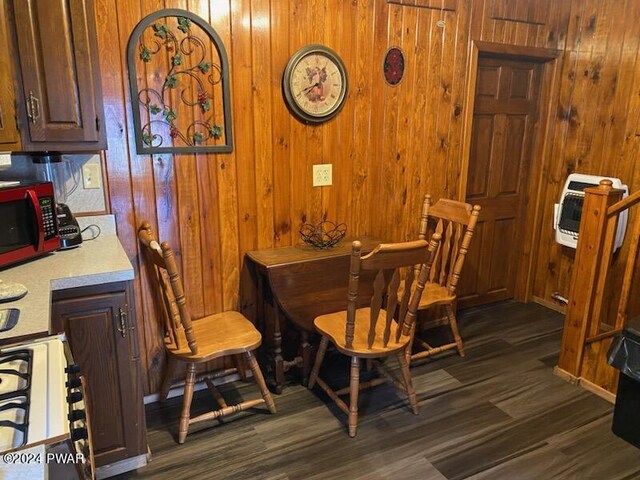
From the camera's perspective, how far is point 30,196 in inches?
70.7

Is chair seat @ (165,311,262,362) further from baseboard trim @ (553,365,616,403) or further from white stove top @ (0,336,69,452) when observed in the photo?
baseboard trim @ (553,365,616,403)

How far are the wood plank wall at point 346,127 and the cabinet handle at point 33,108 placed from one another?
0.39 metres

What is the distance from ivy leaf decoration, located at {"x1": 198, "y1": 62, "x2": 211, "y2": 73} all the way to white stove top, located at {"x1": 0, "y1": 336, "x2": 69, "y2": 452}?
59.1 inches

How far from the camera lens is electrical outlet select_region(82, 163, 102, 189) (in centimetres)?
214

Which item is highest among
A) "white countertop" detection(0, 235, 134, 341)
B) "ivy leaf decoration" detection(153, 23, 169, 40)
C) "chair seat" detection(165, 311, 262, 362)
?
"ivy leaf decoration" detection(153, 23, 169, 40)

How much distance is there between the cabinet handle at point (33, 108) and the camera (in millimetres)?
1727

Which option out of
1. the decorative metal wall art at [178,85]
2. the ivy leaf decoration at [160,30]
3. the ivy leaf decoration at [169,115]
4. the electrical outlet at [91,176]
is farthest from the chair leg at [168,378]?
the ivy leaf decoration at [160,30]

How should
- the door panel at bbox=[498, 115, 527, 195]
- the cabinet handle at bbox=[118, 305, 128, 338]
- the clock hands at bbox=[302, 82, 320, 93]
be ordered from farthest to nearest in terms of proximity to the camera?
the door panel at bbox=[498, 115, 527, 195] < the clock hands at bbox=[302, 82, 320, 93] < the cabinet handle at bbox=[118, 305, 128, 338]

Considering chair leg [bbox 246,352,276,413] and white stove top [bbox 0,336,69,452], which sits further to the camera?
chair leg [bbox 246,352,276,413]

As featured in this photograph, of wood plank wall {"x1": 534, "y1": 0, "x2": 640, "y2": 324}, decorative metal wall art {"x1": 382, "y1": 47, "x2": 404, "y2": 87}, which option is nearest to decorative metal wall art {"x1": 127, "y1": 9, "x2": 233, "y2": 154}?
decorative metal wall art {"x1": 382, "y1": 47, "x2": 404, "y2": 87}

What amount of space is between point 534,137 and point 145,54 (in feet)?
9.47

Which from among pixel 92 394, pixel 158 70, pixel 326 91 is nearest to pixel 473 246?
pixel 326 91

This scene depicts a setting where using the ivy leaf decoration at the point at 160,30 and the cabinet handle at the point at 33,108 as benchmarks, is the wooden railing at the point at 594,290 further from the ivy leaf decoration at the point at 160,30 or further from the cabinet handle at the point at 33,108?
the cabinet handle at the point at 33,108

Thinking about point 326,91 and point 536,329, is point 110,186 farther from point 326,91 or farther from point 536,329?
point 536,329
